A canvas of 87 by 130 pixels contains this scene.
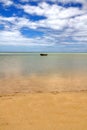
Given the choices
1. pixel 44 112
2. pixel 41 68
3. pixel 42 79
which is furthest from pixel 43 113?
pixel 41 68

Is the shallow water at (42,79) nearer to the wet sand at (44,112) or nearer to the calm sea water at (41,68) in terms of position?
the calm sea water at (41,68)

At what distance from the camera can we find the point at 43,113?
550 centimetres

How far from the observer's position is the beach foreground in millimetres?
4711

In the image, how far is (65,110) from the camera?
19.0ft

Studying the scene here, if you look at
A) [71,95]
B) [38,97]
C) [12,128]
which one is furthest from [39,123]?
[71,95]

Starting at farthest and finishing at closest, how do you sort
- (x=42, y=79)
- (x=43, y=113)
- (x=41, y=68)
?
(x=41, y=68) → (x=42, y=79) → (x=43, y=113)

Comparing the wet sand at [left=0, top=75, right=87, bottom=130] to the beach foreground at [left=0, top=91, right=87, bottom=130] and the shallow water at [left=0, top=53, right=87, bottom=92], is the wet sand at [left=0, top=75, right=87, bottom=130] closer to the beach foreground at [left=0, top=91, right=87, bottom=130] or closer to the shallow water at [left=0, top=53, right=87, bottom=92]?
the beach foreground at [left=0, top=91, right=87, bottom=130]

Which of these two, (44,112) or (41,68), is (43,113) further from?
(41,68)

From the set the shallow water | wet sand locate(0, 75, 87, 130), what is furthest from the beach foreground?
the shallow water

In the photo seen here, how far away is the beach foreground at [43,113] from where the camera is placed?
15.5 feet

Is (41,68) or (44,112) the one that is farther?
(41,68)

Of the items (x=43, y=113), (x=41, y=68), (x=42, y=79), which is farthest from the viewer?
(x=41, y=68)

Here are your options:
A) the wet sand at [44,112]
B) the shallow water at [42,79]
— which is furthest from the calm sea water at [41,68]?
the wet sand at [44,112]

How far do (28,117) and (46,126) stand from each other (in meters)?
0.69
